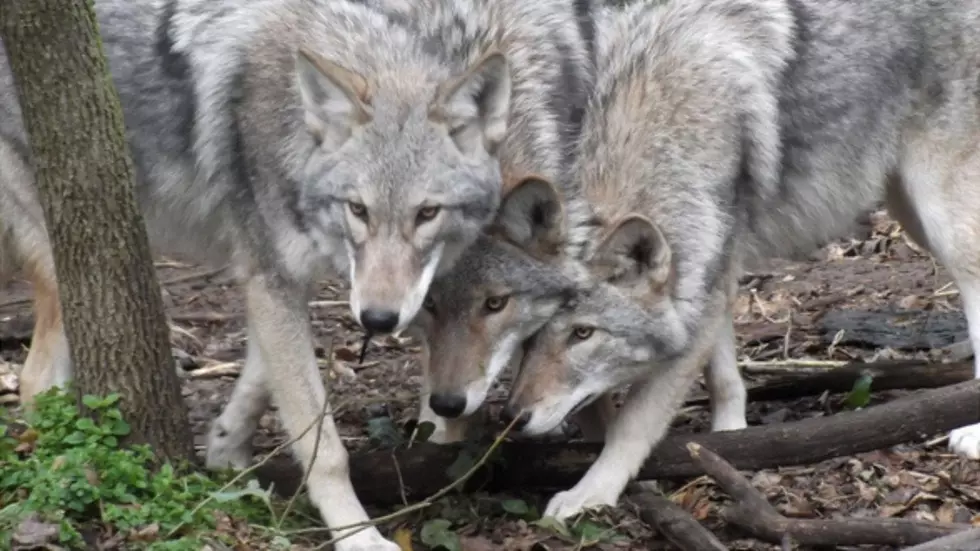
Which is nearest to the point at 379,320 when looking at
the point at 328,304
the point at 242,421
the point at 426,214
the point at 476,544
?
the point at 426,214

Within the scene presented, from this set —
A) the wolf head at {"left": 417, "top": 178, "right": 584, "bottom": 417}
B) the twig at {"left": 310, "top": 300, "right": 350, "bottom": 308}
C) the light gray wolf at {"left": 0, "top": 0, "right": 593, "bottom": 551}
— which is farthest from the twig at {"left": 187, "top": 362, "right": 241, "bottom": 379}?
the wolf head at {"left": 417, "top": 178, "right": 584, "bottom": 417}

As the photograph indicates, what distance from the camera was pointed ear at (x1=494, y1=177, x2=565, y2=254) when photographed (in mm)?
5086

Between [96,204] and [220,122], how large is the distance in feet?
2.90

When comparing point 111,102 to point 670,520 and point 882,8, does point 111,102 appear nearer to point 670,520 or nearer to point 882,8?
point 670,520

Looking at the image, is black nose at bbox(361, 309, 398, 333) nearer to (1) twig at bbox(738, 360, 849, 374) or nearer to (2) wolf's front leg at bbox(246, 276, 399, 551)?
(2) wolf's front leg at bbox(246, 276, 399, 551)

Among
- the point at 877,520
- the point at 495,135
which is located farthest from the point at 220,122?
the point at 877,520

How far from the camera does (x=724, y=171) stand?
5762 millimetres

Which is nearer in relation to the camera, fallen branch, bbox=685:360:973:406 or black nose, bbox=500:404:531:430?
black nose, bbox=500:404:531:430

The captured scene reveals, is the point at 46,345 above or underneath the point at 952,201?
underneath

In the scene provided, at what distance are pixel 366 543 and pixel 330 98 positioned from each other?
5.33 ft

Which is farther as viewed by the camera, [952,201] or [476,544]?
[952,201]

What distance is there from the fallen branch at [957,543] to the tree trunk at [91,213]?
265cm

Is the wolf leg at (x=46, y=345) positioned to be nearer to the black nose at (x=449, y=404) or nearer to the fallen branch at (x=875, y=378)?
the black nose at (x=449, y=404)

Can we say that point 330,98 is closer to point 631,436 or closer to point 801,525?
point 631,436
